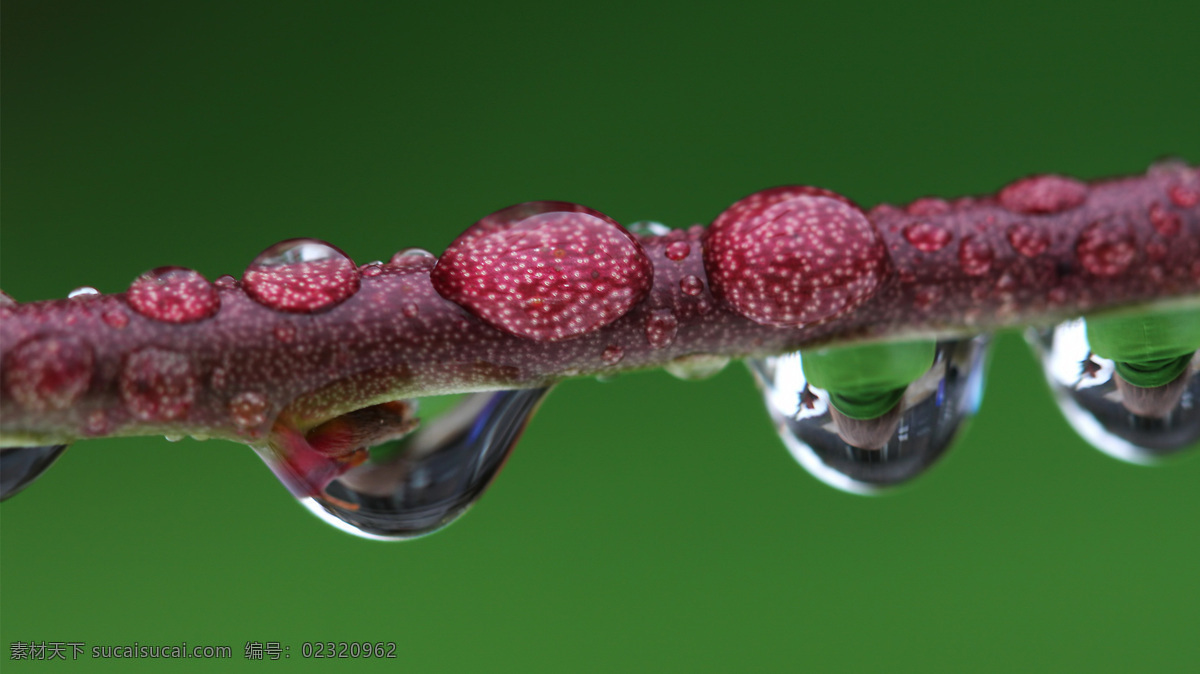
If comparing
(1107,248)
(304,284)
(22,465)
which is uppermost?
(1107,248)

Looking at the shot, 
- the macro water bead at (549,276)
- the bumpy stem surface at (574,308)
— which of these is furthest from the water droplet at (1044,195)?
the macro water bead at (549,276)

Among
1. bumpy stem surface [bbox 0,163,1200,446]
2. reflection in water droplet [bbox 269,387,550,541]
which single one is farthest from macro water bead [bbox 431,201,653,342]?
reflection in water droplet [bbox 269,387,550,541]

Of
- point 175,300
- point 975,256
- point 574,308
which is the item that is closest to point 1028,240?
point 975,256

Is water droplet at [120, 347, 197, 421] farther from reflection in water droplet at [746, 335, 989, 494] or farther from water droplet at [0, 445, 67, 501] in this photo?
reflection in water droplet at [746, 335, 989, 494]

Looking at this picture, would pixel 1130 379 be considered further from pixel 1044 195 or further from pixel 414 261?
pixel 414 261

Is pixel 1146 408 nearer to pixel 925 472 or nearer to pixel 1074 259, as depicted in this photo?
pixel 925 472

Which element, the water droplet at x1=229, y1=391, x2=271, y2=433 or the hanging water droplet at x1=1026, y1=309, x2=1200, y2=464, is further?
the hanging water droplet at x1=1026, y1=309, x2=1200, y2=464
